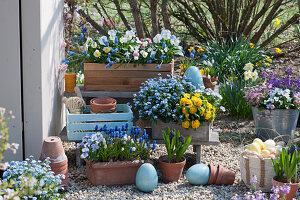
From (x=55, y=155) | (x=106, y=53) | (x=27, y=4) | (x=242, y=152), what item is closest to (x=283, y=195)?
(x=242, y=152)

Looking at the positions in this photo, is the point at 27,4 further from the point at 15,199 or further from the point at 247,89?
the point at 247,89

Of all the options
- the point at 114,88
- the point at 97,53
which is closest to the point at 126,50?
the point at 97,53

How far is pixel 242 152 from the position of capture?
11.8ft

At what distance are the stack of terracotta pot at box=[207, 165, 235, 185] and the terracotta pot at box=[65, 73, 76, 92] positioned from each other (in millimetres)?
1628

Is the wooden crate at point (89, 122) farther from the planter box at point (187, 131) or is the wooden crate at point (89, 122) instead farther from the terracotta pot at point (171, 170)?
the terracotta pot at point (171, 170)

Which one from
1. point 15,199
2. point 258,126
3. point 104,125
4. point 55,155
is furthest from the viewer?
point 258,126

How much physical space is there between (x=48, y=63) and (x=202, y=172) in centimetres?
158

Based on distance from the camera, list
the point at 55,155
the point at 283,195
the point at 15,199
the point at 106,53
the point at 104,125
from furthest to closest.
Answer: the point at 106,53 → the point at 104,125 → the point at 55,155 → the point at 283,195 → the point at 15,199

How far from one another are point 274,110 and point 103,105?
1774mm

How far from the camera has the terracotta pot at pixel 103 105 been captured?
3.97m

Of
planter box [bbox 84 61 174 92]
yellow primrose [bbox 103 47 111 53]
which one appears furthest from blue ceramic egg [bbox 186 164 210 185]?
yellow primrose [bbox 103 47 111 53]

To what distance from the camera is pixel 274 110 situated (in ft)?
15.1

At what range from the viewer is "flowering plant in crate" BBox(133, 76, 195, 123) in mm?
3853

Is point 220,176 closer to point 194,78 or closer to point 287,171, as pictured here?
point 287,171
